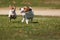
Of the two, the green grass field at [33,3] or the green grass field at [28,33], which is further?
the green grass field at [33,3]

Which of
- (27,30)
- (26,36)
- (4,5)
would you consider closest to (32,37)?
(26,36)

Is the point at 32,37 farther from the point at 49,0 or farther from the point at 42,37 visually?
the point at 49,0

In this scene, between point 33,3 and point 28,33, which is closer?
point 28,33

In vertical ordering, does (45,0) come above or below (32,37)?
below

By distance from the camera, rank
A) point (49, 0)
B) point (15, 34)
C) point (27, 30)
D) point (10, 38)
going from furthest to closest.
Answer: point (49, 0) < point (27, 30) < point (15, 34) < point (10, 38)

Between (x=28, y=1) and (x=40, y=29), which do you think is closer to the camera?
(x=40, y=29)

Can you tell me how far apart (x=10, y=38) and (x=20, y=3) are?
66.1 ft

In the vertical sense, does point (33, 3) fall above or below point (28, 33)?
below

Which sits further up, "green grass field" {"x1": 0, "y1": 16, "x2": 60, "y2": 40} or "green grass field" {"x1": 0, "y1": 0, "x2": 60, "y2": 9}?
"green grass field" {"x1": 0, "y1": 16, "x2": 60, "y2": 40}

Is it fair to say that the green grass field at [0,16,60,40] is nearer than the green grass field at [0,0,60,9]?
Yes

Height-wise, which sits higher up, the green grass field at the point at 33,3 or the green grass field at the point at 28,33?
the green grass field at the point at 28,33

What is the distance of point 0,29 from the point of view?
14.2 m

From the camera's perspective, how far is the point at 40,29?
14094 mm

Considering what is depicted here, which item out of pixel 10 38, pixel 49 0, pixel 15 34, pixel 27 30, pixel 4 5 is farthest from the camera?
pixel 49 0
